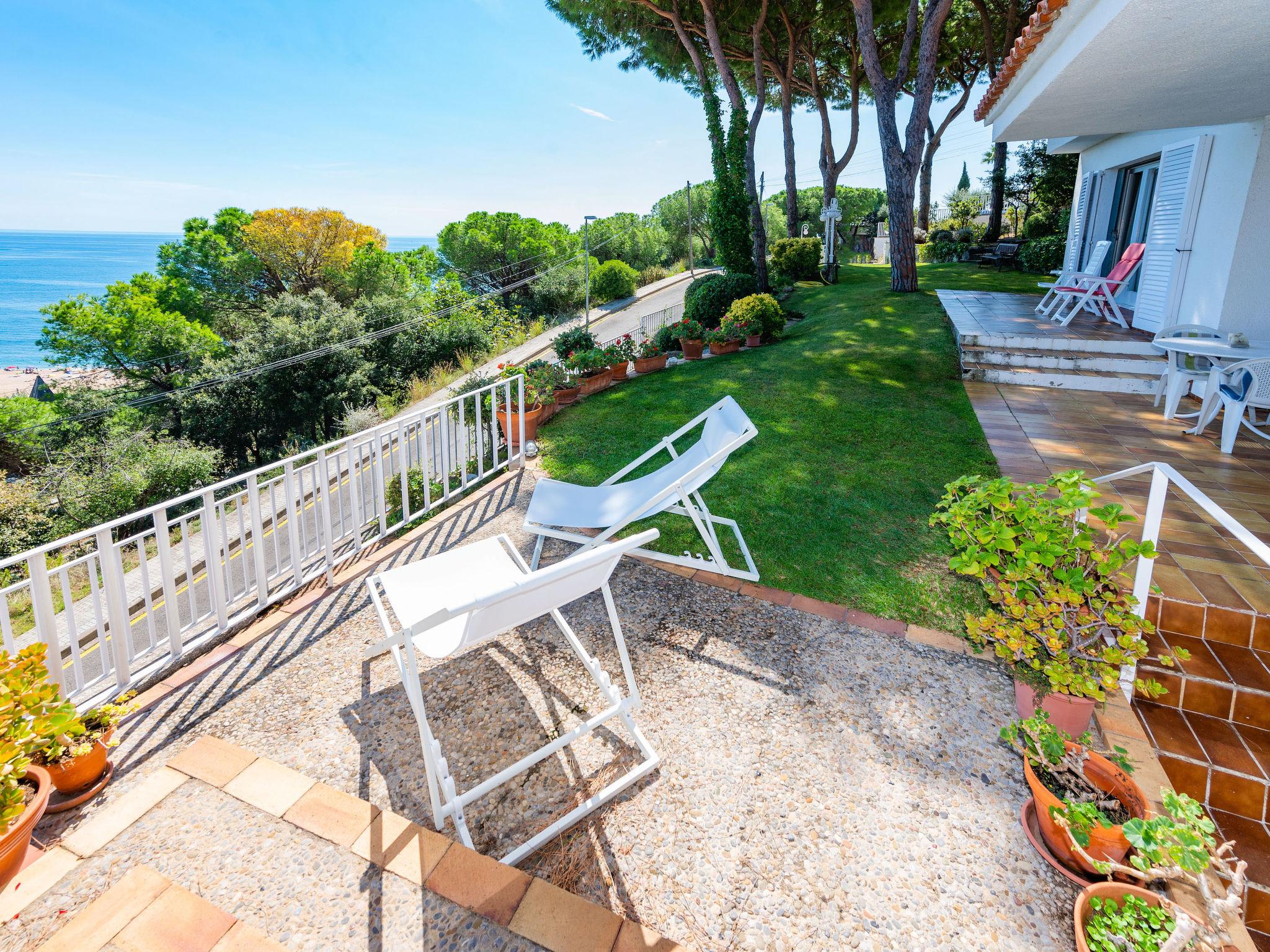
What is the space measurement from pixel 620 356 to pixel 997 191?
14948 millimetres

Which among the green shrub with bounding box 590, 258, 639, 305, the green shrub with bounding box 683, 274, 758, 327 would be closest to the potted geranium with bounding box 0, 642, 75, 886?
the green shrub with bounding box 683, 274, 758, 327

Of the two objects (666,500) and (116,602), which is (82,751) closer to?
(116,602)

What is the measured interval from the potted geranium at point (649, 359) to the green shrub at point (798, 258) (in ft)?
30.2

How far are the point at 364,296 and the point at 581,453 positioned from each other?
29084mm

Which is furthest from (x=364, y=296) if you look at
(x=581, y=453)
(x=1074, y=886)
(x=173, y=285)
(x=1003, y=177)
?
(x=1074, y=886)

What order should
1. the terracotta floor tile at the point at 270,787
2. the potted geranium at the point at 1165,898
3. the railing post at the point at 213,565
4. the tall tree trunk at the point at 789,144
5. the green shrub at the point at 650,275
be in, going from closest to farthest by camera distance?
the potted geranium at the point at 1165,898
the terracotta floor tile at the point at 270,787
the railing post at the point at 213,565
the tall tree trunk at the point at 789,144
the green shrub at the point at 650,275

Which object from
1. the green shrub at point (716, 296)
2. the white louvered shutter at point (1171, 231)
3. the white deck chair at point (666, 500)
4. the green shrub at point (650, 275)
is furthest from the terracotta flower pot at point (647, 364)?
the green shrub at point (650, 275)

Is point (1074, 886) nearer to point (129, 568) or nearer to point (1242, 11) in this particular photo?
point (1242, 11)

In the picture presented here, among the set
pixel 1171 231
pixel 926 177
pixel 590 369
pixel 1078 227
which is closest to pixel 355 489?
pixel 590 369

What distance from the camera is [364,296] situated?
98.9 feet

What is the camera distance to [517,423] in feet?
18.1

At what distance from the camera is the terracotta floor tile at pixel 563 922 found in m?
1.58

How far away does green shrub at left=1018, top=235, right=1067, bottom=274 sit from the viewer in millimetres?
13656

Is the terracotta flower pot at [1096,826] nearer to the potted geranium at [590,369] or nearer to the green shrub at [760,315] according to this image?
the potted geranium at [590,369]
